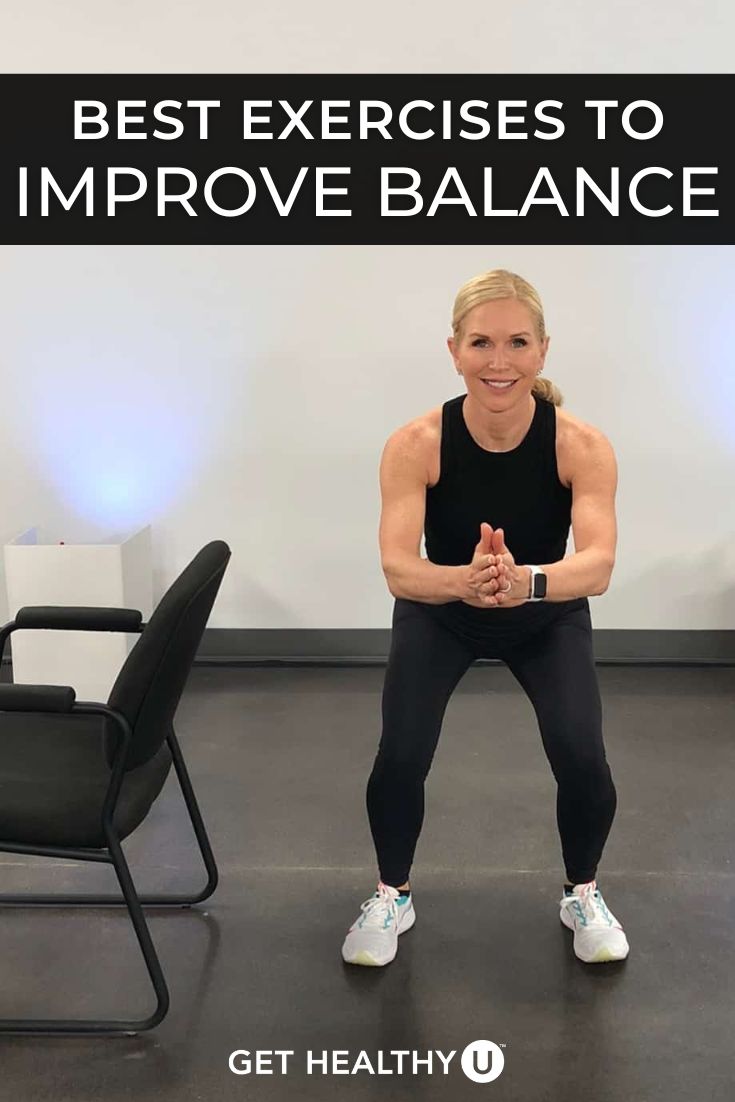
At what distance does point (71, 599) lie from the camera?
12.5ft

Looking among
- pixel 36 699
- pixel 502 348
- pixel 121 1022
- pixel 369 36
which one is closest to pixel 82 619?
pixel 36 699

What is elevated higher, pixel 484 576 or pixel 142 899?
pixel 484 576

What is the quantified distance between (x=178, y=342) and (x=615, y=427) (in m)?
1.73

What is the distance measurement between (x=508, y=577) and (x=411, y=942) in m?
0.86

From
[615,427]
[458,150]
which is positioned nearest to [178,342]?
[458,150]

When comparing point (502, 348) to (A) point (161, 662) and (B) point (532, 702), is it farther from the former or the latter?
(A) point (161, 662)

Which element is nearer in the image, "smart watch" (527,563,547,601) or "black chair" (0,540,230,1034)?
"black chair" (0,540,230,1034)

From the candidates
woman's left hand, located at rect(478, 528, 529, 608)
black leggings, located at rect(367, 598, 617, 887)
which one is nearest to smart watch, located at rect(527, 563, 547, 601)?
woman's left hand, located at rect(478, 528, 529, 608)

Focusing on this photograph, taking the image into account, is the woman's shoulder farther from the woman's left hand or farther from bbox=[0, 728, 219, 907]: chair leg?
bbox=[0, 728, 219, 907]: chair leg

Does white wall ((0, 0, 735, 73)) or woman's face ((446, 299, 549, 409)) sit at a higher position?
white wall ((0, 0, 735, 73))

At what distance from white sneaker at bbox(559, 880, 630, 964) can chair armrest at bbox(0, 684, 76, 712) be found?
3.73ft

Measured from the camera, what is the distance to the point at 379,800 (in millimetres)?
2264

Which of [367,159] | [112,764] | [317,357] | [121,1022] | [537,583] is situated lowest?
[121,1022]

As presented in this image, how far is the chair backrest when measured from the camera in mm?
1919
